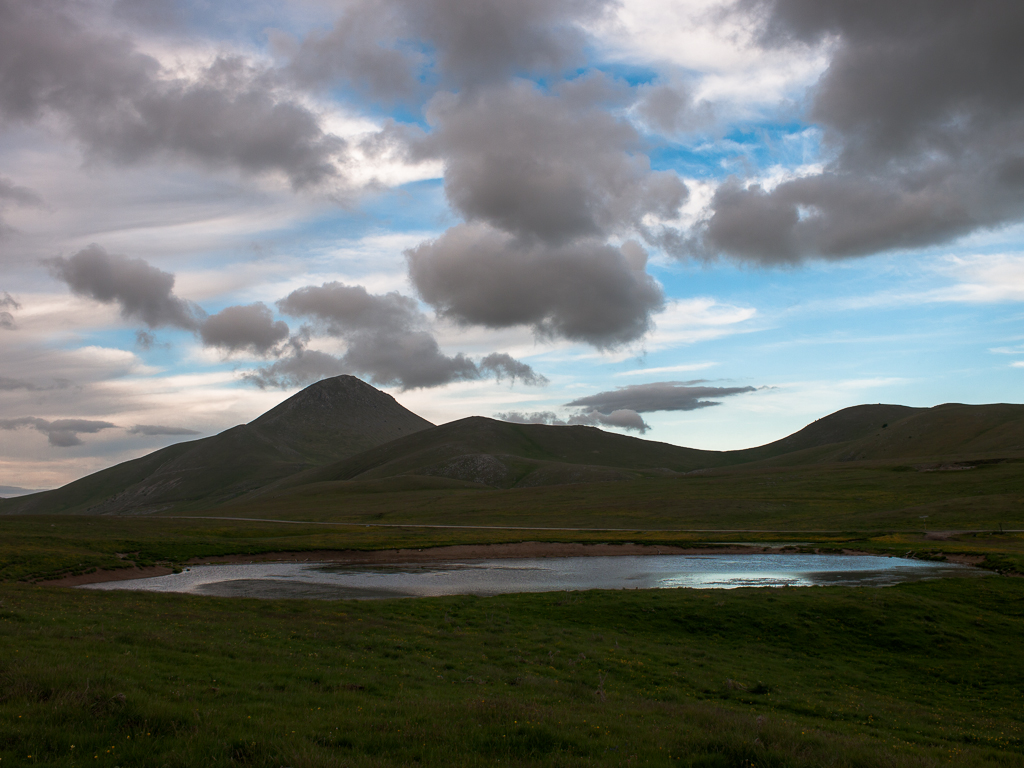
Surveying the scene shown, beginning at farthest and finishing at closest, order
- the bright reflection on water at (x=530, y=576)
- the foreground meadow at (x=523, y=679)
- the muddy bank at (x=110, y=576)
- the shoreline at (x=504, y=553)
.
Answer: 1. the shoreline at (x=504, y=553)
2. the muddy bank at (x=110, y=576)
3. the bright reflection on water at (x=530, y=576)
4. the foreground meadow at (x=523, y=679)

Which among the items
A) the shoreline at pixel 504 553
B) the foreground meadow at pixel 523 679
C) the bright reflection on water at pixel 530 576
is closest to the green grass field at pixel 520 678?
the foreground meadow at pixel 523 679

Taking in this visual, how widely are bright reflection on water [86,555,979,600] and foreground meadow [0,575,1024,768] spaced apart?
11.2 m

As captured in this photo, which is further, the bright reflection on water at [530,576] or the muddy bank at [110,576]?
the muddy bank at [110,576]

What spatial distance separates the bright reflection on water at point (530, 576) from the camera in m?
51.9

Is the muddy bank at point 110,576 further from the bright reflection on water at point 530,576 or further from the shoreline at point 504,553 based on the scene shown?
the shoreline at point 504,553

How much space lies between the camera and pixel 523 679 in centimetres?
2222

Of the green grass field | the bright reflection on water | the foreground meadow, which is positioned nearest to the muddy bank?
the green grass field

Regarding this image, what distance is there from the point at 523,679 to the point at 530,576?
41399 mm

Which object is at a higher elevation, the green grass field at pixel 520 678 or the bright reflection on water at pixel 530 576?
the green grass field at pixel 520 678

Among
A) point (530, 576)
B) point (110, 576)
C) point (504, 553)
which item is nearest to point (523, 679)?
point (530, 576)

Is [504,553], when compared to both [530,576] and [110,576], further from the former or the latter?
[110,576]

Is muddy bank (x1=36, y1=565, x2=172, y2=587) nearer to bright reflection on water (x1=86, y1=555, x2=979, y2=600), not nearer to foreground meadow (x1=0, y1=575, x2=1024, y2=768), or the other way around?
bright reflection on water (x1=86, y1=555, x2=979, y2=600)

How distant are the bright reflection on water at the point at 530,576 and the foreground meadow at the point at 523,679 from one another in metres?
11.2

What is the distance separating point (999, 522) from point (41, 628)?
12258 centimetres
